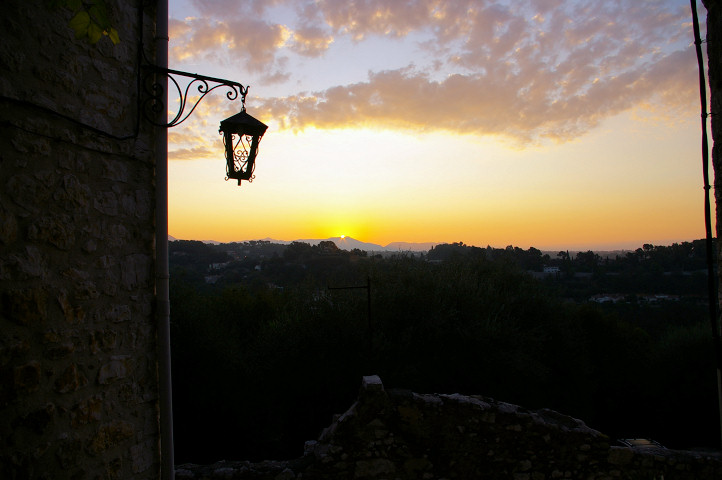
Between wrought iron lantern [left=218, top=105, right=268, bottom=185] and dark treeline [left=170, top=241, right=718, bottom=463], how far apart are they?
649 cm

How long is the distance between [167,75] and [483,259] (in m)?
12.8

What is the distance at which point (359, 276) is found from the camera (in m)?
13.1

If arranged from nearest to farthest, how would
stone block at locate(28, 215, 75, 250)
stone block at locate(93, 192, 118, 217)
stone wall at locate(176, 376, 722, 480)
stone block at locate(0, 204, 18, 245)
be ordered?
stone block at locate(0, 204, 18, 245) < stone block at locate(28, 215, 75, 250) < stone block at locate(93, 192, 118, 217) < stone wall at locate(176, 376, 722, 480)

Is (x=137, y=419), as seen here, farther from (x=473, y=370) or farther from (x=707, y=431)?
(x=707, y=431)

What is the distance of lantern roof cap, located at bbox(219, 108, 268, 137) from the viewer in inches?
133

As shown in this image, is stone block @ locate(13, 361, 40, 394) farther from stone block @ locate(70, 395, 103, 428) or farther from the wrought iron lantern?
the wrought iron lantern

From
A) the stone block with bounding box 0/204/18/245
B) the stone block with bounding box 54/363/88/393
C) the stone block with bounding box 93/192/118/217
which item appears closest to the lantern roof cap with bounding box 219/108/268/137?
the stone block with bounding box 93/192/118/217

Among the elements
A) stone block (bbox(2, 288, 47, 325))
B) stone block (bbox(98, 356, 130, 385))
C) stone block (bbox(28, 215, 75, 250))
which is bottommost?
stone block (bbox(98, 356, 130, 385))

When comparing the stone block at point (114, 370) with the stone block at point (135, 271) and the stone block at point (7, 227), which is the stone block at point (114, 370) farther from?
the stone block at point (7, 227)

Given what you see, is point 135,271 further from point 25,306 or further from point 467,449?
point 467,449

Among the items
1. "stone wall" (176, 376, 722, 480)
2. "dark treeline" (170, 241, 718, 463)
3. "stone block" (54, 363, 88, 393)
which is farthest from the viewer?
"dark treeline" (170, 241, 718, 463)

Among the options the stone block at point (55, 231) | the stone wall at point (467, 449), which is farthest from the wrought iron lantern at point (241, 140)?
the stone wall at point (467, 449)

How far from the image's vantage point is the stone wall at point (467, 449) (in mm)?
6070

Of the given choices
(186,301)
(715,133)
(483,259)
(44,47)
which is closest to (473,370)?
(483,259)
